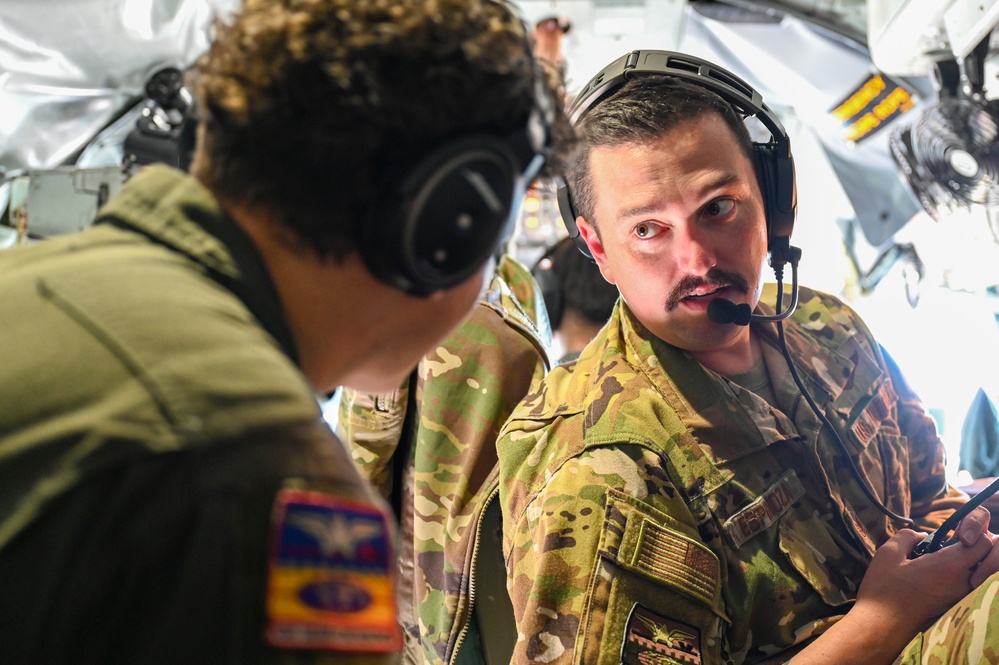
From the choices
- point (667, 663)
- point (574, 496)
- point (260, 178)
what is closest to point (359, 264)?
point (260, 178)

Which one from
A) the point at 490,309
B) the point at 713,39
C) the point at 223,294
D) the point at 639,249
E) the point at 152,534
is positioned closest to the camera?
the point at 152,534

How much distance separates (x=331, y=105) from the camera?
727 millimetres

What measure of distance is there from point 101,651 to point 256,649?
0.10 metres

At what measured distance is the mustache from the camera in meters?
1.29

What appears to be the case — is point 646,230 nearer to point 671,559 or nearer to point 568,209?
Result: point 568,209

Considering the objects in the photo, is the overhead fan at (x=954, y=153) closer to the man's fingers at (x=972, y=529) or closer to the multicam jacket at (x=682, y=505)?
the multicam jacket at (x=682, y=505)

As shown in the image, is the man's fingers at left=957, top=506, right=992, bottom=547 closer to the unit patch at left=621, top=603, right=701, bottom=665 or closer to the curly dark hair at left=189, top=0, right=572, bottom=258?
the unit patch at left=621, top=603, right=701, bottom=665

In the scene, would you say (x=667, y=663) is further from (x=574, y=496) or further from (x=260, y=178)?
(x=260, y=178)

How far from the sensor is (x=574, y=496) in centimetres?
119

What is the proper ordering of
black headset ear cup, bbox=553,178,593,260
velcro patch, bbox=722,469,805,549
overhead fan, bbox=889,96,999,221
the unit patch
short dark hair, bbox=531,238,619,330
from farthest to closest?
1. short dark hair, bbox=531,238,619,330
2. overhead fan, bbox=889,96,999,221
3. black headset ear cup, bbox=553,178,593,260
4. velcro patch, bbox=722,469,805,549
5. the unit patch

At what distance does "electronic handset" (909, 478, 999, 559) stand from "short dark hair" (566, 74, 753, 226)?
22.2 inches

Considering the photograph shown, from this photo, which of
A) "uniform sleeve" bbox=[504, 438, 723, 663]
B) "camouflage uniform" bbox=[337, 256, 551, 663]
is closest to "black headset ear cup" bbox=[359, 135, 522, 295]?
"uniform sleeve" bbox=[504, 438, 723, 663]

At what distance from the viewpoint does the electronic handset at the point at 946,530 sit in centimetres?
118

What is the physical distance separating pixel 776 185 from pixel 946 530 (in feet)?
1.75
